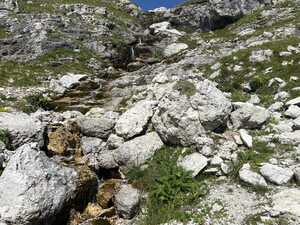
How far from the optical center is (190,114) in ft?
72.3

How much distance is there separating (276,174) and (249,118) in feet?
17.0

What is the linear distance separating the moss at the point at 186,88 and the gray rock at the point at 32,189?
766cm

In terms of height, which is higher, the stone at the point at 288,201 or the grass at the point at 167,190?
the stone at the point at 288,201

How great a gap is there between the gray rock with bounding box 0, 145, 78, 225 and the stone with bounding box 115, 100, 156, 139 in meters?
5.37

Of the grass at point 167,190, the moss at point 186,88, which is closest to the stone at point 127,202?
the grass at point 167,190

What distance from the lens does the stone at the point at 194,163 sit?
19.7 metres

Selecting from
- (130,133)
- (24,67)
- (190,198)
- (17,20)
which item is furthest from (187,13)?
(190,198)

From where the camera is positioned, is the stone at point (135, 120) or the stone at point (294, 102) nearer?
the stone at point (135, 120)

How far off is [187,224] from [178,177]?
272 centimetres

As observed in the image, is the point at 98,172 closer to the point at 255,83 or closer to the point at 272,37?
the point at 255,83

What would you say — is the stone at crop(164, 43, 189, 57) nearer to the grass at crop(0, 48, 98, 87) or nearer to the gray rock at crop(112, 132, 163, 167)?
the grass at crop(0, 48, 98, 87)

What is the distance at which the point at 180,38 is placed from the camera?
68.4 meters

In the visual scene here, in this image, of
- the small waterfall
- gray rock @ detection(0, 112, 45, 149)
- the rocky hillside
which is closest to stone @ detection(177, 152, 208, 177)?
the rocky hillside

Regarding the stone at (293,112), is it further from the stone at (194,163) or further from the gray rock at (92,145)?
the gray rock at (92,145)
